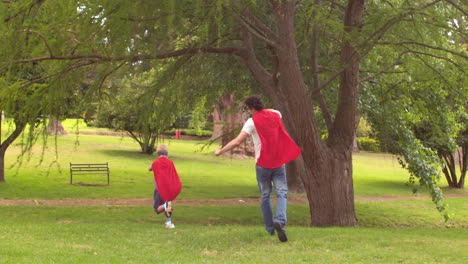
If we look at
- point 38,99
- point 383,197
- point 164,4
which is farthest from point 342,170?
point 383,197

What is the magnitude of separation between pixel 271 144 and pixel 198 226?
14.8 feet

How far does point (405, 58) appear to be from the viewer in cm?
1251

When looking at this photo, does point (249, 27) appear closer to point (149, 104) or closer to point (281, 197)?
point (149, 104)

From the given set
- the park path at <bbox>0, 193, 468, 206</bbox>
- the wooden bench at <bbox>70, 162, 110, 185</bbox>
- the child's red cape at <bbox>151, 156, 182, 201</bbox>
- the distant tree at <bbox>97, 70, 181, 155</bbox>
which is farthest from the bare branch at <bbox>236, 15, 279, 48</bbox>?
the wooden bench at <bbox>70, 162, 110, 185</bbox>

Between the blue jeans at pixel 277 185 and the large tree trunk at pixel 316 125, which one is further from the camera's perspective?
the large tree trunk at pixel 316 125

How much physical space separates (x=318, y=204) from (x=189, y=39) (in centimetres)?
480

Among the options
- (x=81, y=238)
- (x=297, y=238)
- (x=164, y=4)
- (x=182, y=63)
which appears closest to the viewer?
(x=297, y=238)

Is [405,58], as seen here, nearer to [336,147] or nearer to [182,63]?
[336,147]

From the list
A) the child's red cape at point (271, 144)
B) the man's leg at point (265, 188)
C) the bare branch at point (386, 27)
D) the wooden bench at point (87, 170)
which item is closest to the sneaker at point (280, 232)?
the man's leg at point (265, 188)

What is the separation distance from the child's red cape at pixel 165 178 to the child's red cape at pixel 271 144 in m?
3.26

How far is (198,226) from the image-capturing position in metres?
11.4

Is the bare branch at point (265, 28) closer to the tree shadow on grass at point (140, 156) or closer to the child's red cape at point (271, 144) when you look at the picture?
the child's red cape at point (271, 144)

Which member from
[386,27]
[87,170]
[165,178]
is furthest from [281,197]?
[87,170]

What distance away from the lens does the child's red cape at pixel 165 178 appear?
1031 centimetres
